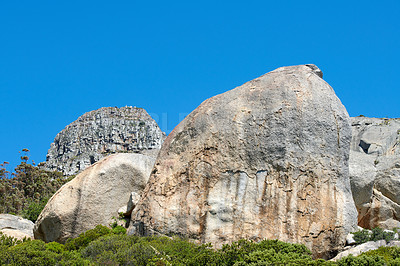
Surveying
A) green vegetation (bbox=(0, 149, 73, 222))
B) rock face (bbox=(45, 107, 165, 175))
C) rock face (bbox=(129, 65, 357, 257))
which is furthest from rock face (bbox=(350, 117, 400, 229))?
rock face (bbox=(45, 107, 165, 175))

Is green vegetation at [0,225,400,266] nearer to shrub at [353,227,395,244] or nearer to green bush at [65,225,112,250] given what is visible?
shrub at [353,227,395,244]

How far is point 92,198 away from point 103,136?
456 feet

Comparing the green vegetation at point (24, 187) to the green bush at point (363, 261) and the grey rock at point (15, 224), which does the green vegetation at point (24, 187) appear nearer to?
the grey rock at point (15, 224)

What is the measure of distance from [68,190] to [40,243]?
15.7 feet

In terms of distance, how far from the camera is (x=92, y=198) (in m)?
26.8

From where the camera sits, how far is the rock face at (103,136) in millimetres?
158750

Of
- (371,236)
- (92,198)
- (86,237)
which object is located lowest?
(86,237)

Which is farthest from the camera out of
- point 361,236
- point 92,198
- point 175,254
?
point 92,198

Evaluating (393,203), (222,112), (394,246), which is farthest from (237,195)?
(393,203)

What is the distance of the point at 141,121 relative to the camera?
170375 millimetres

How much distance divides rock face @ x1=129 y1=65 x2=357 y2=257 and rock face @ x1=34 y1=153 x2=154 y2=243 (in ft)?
11.7

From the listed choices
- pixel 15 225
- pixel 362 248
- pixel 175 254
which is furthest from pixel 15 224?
pixel 362 248

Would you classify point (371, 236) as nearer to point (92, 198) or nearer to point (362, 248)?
point (362, 248)

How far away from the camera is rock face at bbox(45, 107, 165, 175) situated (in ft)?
521
